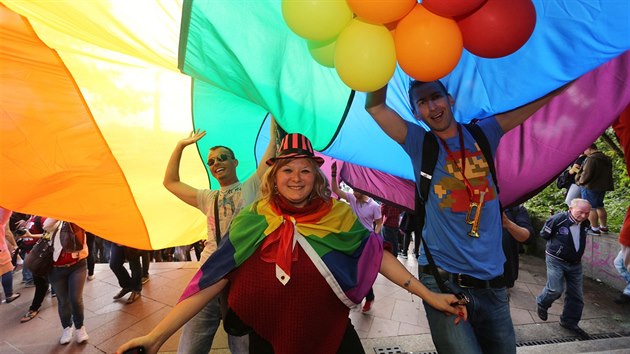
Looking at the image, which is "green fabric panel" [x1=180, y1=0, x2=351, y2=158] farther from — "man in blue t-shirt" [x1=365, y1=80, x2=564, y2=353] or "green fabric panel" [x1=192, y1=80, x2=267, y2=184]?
"green fabric panel" [x1=192, y1=80, x2=267, y2=184]

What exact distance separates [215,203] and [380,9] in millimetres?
1861

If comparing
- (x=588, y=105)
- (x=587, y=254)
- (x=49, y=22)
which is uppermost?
(x=49, y=22)

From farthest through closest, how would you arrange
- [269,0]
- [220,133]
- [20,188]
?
1. [220,133]
2. [20,188]
3. [269,0]

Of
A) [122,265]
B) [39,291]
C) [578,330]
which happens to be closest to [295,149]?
[578,330]

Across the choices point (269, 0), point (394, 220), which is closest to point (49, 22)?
point (269, 0)

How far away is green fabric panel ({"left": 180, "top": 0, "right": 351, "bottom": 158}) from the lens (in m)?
1.78

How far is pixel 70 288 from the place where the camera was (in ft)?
13.2

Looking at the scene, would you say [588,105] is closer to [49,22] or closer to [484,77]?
[484,77]

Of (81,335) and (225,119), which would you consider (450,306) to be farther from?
(81,335)

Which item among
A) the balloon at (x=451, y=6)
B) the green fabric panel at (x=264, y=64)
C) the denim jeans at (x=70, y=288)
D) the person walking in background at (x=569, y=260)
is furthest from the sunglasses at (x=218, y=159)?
the person walking in background at (x=569, y=260)

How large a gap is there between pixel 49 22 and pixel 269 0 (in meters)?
1.35

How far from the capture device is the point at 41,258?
393cm

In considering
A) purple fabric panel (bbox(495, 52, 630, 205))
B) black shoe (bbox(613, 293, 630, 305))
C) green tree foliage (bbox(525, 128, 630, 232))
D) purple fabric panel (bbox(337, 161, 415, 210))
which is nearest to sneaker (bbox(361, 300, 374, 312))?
purple fabric panel (bbox(337, 161, 415, 210))

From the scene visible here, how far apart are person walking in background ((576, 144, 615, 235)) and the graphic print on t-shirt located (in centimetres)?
525
